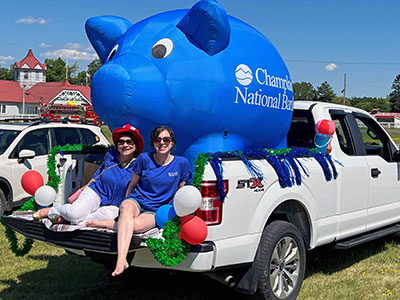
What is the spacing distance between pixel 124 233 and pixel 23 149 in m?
5.55

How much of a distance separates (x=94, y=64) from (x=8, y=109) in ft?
160

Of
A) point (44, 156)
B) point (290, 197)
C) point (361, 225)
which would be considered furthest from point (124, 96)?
point (44, 156)

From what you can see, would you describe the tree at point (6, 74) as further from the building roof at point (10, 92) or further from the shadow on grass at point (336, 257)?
the shadow on grass at point (336, 257)

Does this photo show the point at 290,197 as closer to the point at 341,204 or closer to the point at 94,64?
the point at 341,204

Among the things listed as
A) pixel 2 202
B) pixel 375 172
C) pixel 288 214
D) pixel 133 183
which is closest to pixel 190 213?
pixel 133 183

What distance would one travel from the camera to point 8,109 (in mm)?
87188

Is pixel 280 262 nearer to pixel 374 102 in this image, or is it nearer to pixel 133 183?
pixel 133 183

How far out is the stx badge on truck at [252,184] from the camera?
4.22 meters

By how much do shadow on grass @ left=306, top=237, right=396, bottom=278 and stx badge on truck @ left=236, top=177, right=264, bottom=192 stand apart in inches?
80.2

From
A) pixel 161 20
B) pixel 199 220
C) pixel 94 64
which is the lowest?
pixel 199 220

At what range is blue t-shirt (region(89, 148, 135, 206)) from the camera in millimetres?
4754

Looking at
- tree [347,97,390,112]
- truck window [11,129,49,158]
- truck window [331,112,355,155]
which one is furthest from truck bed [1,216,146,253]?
tree [347,97,390,112]

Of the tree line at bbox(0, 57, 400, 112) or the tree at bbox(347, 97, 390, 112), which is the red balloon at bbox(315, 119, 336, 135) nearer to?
the tree line at bbox(0, 57, 400, 112)

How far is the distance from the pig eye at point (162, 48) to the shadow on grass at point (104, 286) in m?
2.09
